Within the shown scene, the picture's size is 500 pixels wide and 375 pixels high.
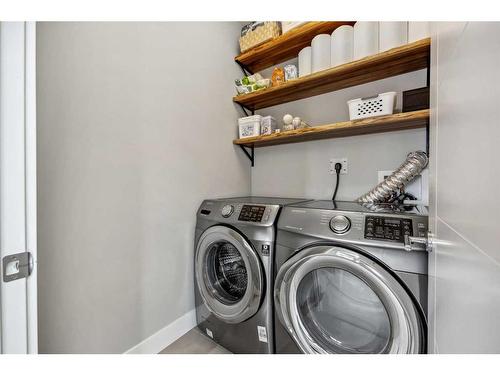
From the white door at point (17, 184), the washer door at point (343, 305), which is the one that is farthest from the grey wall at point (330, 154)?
the white door at point (17, 184)

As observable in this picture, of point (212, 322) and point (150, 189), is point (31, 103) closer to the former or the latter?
point (150, 189)

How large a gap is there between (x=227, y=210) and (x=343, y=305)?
79cm

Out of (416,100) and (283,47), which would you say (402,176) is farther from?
(283,47)

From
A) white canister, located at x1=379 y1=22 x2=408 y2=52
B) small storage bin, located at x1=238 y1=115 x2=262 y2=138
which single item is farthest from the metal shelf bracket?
white canister, located at x1=379 y1=22 x2=408 y2=52

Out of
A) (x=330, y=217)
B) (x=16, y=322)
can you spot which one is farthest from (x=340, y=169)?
(x=16, y=322)

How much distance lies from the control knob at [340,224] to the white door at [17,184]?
1.01 meters

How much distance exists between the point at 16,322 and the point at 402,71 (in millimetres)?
2001

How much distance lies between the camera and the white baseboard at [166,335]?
1184mm

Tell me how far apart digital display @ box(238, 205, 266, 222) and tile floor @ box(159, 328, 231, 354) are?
840 millimetres

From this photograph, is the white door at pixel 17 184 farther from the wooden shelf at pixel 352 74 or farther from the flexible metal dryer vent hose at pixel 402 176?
the flexible metal dryer vent hose at pixel 402 176

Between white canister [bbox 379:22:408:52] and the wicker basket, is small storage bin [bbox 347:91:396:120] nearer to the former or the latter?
white canister [bbox 379:22:408:52]

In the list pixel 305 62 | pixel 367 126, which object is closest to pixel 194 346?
pixel 367 126

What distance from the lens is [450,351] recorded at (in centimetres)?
39

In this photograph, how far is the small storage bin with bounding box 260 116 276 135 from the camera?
166cm
